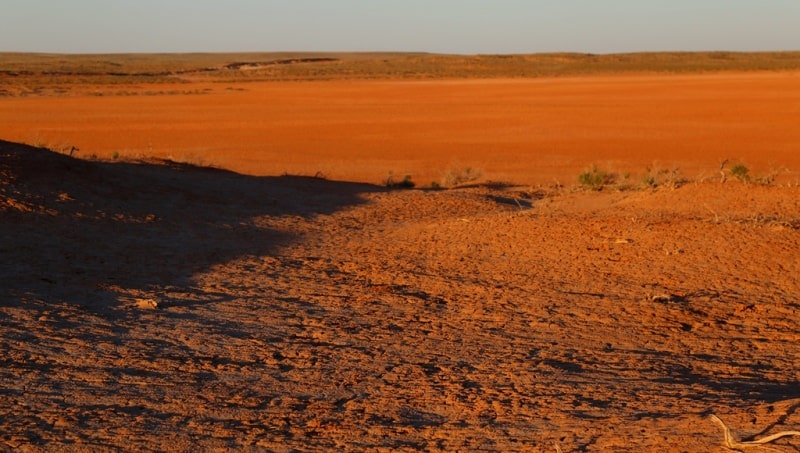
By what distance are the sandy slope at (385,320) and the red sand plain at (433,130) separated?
759cm

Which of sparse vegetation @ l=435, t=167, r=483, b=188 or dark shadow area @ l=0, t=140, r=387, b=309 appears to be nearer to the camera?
dark shadow area @ l=0, t=140, r=387, b=309

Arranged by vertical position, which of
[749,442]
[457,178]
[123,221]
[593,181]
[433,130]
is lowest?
[433,130]

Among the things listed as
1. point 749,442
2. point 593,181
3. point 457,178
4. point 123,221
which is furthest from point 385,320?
point 457,178

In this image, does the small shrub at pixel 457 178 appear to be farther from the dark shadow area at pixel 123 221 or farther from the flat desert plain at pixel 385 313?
the dark shadow area at pixel 123 221

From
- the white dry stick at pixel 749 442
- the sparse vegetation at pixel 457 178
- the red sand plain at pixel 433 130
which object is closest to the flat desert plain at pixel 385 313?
the white dry stick at pixel 749 442

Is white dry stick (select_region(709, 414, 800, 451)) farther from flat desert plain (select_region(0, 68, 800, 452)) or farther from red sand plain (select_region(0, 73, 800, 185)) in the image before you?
red sand plain (select_region(0, 73, 800, 185))

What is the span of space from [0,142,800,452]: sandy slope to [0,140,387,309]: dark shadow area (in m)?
0.05

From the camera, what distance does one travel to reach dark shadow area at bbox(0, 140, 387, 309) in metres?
8.86

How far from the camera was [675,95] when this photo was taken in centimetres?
5978

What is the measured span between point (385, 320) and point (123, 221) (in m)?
5.10

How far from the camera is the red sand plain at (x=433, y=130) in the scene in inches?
1032

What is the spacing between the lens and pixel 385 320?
782cm

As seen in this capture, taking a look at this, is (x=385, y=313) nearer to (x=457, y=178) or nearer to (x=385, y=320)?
(x=385, y=320)

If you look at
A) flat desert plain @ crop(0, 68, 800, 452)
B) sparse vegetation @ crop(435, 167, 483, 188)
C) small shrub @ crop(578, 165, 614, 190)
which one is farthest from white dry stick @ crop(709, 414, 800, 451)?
sparse vegetation @ crop(435, 167, 483, 188)
